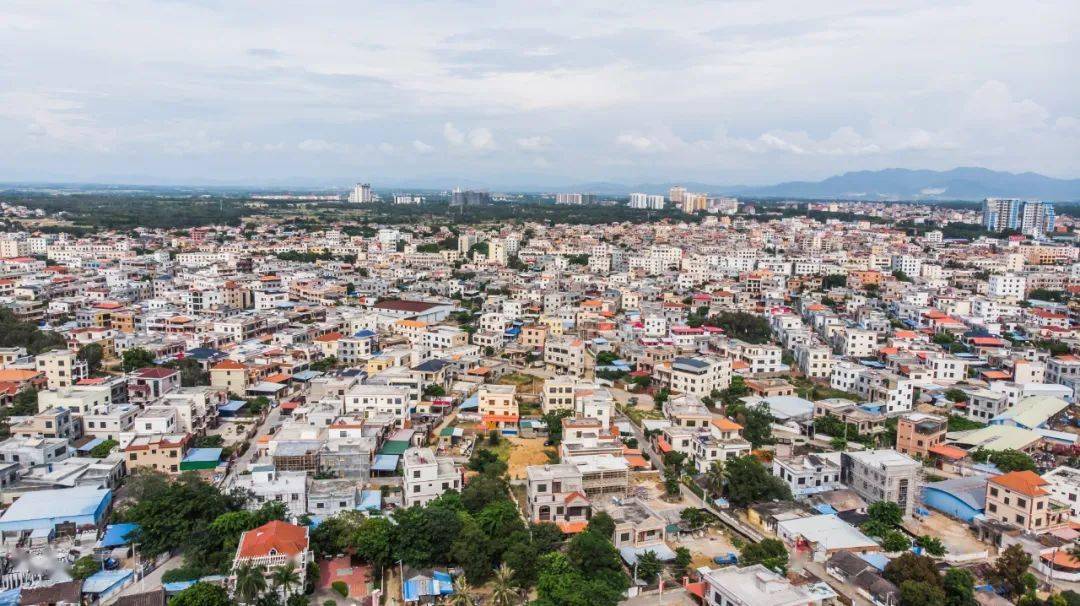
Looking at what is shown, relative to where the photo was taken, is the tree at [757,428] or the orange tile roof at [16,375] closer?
the tree at [757,428]

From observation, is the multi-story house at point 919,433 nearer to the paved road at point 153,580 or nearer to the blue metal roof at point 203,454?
the paved road at point 153,580

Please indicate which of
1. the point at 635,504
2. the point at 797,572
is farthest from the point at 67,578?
the point at 797,572

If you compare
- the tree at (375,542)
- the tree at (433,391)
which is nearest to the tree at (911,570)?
the tree at (375,542)

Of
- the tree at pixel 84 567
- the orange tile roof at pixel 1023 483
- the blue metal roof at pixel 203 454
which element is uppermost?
the orange tile roof at pixel 1023 483

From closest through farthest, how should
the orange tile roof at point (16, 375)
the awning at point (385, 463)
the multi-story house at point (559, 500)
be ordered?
the multi-story house at point (559, 500) → the awning at point (385, 463) → the orange tile roof at point (16, 375)

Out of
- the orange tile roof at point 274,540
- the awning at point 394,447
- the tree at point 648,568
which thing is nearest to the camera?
the orange tile roof at point 274,540

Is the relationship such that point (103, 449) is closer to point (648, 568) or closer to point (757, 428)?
point (648, 568)
